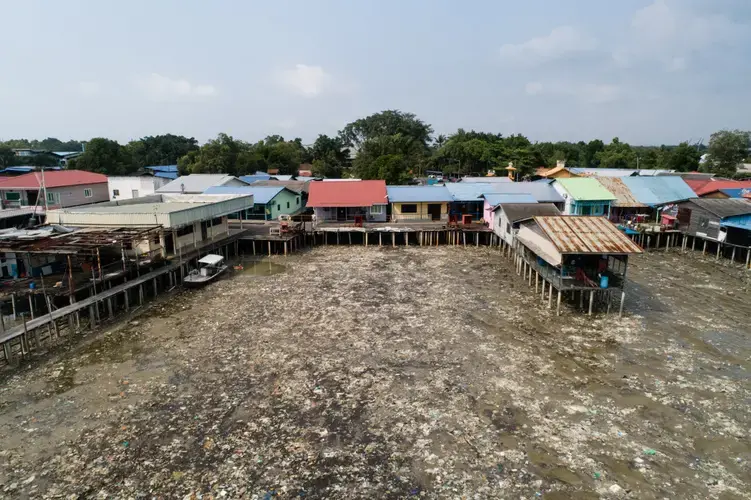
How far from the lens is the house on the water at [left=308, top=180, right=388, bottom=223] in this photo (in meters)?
39.4

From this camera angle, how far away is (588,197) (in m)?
37.8

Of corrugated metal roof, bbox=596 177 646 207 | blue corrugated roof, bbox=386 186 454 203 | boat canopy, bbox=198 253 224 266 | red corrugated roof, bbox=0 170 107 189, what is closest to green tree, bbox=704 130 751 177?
corrugated metal roof, bbox=596 177 646 207

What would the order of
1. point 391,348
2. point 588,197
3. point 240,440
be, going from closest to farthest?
1. point 240,440
2. point 391,348
3. point 588,197

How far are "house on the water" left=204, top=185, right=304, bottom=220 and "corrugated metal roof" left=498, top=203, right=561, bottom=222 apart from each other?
20.3 m

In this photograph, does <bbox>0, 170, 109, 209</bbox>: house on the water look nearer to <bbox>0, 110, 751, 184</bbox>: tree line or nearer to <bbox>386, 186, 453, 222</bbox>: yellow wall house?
<bbox>0, 110, 751, 184</bbox>: tree line

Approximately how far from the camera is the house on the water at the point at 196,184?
46.4 metres

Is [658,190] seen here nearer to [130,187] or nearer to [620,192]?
[620,192]

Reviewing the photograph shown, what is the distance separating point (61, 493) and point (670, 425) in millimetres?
15706

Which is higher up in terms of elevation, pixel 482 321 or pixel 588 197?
pixel 588 197

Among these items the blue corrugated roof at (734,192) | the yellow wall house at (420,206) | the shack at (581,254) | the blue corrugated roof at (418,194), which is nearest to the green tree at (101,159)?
the blue corrugated roof at (418,194)

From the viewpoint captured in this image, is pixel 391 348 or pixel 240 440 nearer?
pixel 240 440

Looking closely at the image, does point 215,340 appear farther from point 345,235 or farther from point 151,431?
point 345,235

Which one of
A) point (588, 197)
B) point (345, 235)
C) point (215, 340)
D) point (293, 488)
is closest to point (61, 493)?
point (293, 488)

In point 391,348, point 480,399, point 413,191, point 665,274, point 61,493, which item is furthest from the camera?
point 413,191
